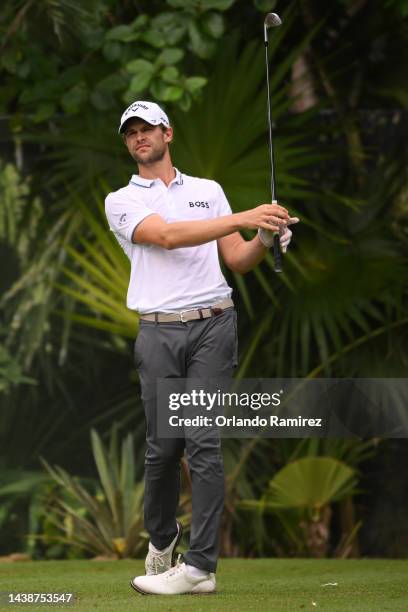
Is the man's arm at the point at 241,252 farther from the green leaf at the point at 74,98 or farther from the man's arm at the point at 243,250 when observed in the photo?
the green leaf at the point at 74,98

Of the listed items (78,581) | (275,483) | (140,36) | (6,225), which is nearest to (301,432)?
(78,581)

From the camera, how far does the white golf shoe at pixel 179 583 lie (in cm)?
509

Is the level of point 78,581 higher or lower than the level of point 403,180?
lower

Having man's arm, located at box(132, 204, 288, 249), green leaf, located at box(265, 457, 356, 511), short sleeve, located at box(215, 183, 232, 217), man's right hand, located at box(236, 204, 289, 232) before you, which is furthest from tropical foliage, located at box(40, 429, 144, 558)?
man's right hand, located at box(236, 204, 289, 232)

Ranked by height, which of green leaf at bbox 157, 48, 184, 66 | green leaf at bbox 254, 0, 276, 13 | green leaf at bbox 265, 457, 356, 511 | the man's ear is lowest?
green leaf at bbox 265, 457, 356, 511

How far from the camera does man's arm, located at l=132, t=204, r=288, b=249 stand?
4.95m

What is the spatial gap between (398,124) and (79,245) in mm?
1803

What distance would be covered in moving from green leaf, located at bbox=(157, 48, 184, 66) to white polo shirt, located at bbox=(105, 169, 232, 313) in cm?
152

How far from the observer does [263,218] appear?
4.95 m

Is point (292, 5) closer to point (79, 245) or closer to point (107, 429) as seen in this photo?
point (79, 245)

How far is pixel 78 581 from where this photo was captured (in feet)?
19.6

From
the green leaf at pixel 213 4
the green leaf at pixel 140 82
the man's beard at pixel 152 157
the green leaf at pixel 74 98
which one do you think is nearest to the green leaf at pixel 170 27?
the green leaf at pixel 213 4

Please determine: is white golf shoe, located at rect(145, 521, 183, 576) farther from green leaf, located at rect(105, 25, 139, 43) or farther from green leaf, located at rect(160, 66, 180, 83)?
green leaf, located at rect(105, 25, 139, 43)

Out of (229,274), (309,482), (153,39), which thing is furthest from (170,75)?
(309,482)
